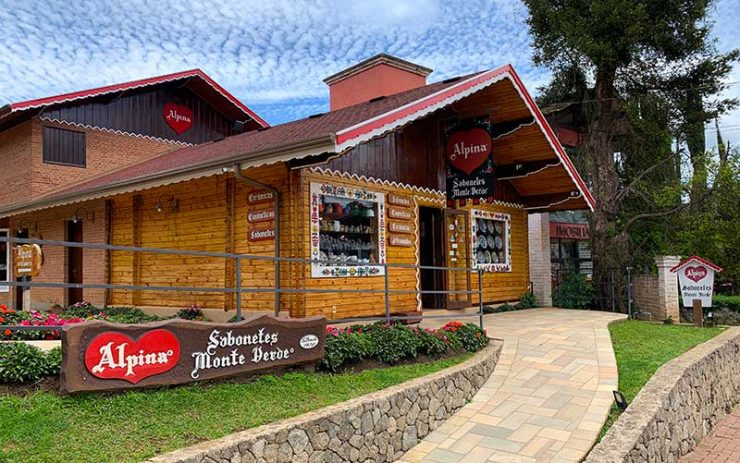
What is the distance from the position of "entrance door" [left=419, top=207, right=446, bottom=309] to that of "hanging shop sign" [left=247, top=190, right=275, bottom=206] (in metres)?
3.99

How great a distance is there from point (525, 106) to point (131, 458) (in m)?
9.60

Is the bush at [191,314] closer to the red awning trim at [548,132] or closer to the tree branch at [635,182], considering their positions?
the red awning trim at [548,132]

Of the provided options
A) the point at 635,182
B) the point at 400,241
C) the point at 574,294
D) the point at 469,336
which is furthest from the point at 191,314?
the point at 635,182

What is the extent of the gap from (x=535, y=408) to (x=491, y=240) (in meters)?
7.70

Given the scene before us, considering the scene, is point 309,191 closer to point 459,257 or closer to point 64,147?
point 459,257

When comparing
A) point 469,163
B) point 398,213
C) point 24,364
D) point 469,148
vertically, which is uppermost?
point 469,148

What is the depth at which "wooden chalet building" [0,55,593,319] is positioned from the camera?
902cm

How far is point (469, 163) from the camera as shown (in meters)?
11.3

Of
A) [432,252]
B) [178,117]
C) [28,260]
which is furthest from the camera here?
[178,117]

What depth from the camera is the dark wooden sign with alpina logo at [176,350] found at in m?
4.04

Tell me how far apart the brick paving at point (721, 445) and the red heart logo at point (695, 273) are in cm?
346

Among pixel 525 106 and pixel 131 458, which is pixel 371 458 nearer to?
pixel 131 458

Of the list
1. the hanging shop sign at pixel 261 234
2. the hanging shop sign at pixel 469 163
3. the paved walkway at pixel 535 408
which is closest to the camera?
the paved walkway at pixel 535 408

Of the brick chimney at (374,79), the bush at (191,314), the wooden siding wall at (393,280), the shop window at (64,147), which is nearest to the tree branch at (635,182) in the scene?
the wooden siding wall at (393,280)
